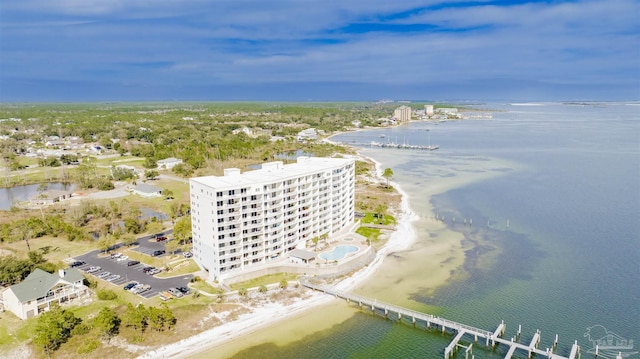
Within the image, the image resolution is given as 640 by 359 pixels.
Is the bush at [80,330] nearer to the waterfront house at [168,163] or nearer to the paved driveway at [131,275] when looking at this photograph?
the paved driveway at [131,275]

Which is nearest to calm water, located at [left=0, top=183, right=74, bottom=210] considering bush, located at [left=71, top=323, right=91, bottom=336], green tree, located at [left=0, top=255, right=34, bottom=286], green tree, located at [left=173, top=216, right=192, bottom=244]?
green tree, located at [left=0, top=255, right=34, bottom=286]

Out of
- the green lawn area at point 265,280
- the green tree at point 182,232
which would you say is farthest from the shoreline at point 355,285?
the green tree at point 182,232

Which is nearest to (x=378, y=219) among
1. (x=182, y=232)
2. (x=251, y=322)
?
(x=182, y=232)

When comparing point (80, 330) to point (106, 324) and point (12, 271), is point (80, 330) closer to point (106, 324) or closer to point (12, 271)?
point (106, 324)

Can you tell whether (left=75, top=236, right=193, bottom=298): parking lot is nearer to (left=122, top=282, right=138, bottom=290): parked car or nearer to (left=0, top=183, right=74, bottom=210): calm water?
(left=122, top=282, right=138, bottom=290): parked car

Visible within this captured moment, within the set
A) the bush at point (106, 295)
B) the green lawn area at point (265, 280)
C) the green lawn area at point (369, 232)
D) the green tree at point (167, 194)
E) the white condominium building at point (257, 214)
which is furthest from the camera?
the green tree at point (167, 194)

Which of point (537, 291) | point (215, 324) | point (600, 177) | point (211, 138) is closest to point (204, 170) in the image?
point (211, 138)

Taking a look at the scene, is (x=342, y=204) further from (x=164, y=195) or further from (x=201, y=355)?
(x=164, y=195)
